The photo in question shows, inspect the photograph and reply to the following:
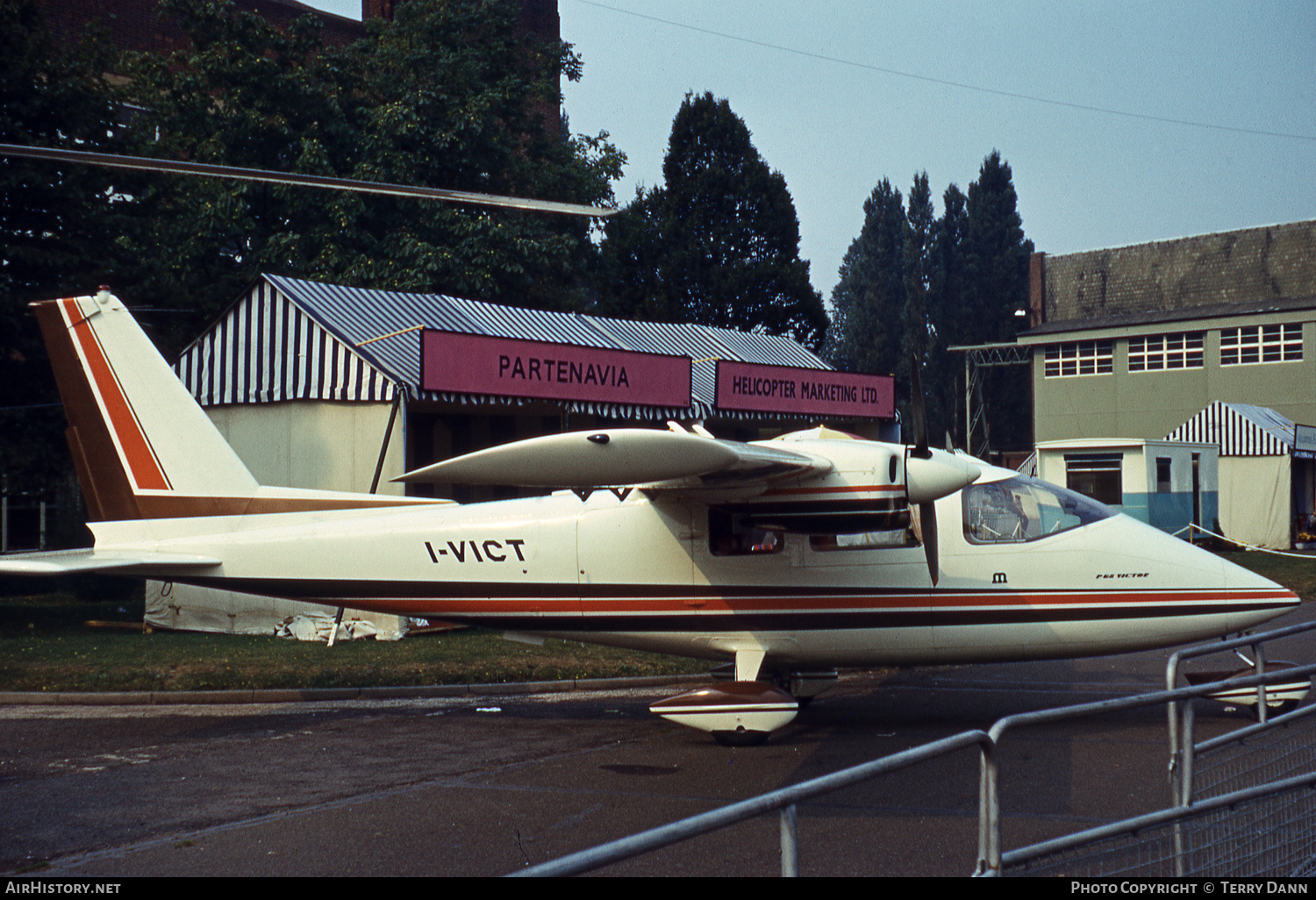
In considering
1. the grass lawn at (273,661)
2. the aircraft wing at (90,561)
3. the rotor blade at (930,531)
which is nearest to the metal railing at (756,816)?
the rotor blade at (930,531)

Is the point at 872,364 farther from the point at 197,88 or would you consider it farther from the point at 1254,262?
the point at 197,88

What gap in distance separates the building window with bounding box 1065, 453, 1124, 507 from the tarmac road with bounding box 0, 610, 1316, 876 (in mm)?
20680

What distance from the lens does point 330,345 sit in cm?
1817

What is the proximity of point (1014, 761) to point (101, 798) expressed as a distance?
23.7 ft

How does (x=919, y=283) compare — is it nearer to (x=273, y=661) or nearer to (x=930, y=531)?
(x=273, y=661)

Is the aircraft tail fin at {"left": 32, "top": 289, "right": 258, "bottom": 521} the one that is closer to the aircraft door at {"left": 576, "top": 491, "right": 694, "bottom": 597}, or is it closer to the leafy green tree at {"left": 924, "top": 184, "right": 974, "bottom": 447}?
the aircraft door at {"left": 576, "top": 491, "right": 694, "bottom": 597}

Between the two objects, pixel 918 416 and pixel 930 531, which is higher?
pixel 918 416

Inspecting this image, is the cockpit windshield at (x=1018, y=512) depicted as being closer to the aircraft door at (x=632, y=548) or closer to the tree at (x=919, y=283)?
the aircraft door at (x=632, y=548)

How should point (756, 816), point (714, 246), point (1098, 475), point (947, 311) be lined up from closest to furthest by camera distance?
point (756, 816), point (1098, 475), point (714, 246), point (947, 311)

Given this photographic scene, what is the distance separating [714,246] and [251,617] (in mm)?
39898

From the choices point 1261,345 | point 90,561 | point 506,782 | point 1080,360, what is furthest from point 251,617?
point 1080,360

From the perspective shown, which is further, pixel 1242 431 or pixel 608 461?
pixel 1242 431

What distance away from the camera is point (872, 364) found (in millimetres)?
82062

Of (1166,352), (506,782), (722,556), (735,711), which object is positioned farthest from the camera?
(1166,352)
